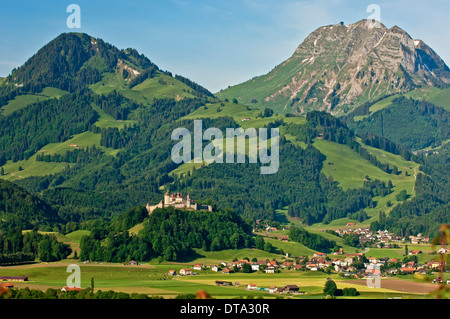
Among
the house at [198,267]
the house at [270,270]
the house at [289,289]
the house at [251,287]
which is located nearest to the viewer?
the house at [289,289]

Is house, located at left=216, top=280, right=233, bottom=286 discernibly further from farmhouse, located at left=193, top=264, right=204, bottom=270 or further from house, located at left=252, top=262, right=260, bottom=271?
house, located at left=252, top=262, right=260, bottom=271

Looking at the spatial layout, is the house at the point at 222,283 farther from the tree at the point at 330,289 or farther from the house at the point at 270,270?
the house at the point at 270,270

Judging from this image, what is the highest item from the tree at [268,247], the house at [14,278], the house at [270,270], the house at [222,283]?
the tree at [268,247]

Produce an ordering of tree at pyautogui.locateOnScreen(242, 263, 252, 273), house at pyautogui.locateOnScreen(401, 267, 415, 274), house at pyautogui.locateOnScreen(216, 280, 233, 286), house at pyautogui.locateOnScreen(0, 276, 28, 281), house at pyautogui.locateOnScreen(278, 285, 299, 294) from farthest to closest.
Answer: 1. house at pyautogui.locateOnScreen(401, 267, 415, 274)
2. tree at pyautogui.locateOnScreen(242, 263, 252, 273)
3. house at pyautogui.locateOnScreen(216, 280, 233, 286)
4. house at pyautogui.locateOnScreen(0, 276, 28, 281)
5. house at pyautogui.locateOnScreen(278, 285, 299, 294)

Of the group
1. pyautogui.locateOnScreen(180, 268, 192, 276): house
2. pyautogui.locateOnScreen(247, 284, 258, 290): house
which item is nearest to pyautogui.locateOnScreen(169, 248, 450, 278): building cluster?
pyautogui.locateOnScreen(180, 268, 192, 276): house

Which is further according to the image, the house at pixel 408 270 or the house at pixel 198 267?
the house at pixel 408 270

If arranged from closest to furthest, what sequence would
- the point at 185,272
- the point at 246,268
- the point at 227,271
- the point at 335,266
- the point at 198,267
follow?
the point at 185,272 → the point at 227,271 → the point at 198,267 → the point at 246,268 → the point at 335,266

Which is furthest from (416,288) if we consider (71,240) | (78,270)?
(71,240)

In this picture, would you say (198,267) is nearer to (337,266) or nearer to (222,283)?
(222,283)

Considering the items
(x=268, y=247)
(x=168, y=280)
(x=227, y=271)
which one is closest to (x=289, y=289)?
(x=168, y=280)

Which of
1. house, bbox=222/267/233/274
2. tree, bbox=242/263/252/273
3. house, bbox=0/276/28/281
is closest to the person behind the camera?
house, bbox=0/276/28/281

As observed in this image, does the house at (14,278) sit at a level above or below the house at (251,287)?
above

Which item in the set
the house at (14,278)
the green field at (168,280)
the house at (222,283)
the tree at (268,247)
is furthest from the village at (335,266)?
the house at (14,278)
